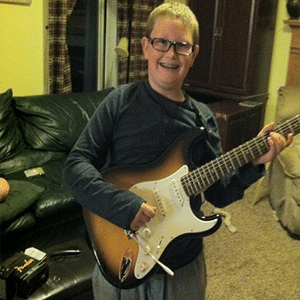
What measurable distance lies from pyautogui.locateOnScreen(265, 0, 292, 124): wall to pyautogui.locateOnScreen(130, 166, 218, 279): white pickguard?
10.8 feet

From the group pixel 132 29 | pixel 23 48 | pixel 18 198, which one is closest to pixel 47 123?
pixel 23 48

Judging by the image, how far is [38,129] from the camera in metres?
2.97

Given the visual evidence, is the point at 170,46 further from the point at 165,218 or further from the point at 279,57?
the point at 279,57

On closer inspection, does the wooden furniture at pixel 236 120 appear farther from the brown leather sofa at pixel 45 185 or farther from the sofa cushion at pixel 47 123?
the sofa cushion at pixel 47 123

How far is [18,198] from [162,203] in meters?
1.29

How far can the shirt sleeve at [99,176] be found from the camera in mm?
1112

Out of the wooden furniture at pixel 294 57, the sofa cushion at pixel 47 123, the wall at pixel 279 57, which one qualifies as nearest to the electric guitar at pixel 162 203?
the sofa cushion at pixel 47 123

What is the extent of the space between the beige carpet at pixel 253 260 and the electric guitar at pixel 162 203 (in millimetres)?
1132

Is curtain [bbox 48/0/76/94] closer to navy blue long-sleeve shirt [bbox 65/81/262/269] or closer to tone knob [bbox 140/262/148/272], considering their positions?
navy blue long-sleeve shirt [bbox 65/81/262/269]

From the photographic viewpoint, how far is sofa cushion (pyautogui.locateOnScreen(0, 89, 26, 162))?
9.06ft

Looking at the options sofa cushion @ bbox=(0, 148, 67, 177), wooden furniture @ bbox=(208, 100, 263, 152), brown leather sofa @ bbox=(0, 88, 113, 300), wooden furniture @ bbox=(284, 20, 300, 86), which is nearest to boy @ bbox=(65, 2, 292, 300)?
brown leather sofa @ bbox=(0, 88, 113, 300)

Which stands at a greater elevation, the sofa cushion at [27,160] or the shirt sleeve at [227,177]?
the shirt sleeve at [227,177]

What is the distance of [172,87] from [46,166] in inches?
72.9

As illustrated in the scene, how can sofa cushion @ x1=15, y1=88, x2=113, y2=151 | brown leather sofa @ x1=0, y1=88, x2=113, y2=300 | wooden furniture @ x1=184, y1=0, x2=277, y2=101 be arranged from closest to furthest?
brown leather sofa @ x1=0, y1=88, x2=113, y2=300 < sofa cushion @ x1=15, y1=88, x2=113, y2=151 < wooden furniture @ x1=184, y1=0, x2=277, y2=101
